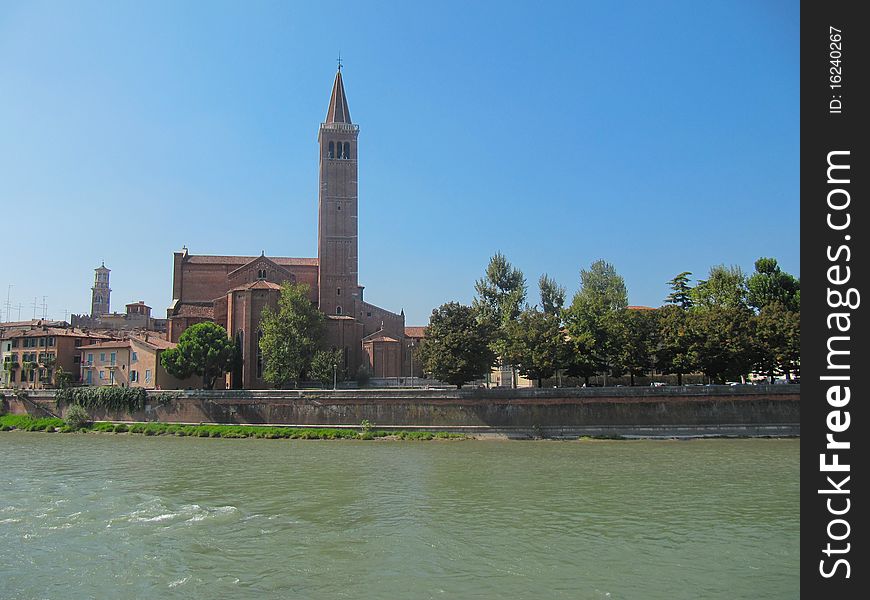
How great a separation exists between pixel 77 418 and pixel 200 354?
10049 mm

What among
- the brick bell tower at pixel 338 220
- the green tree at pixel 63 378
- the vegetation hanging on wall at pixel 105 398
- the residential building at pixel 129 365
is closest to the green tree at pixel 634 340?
the brick bell tower at pixel 338 220

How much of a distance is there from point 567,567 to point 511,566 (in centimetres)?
131

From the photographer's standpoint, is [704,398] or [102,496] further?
[704,398]

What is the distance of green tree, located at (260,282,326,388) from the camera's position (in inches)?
Result: 2244

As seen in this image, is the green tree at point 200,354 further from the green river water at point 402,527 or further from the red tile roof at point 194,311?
the green river water at point 402,527

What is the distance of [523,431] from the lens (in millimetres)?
45156

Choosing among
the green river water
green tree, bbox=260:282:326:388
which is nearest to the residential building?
green tree, bbox=260:282:326:388

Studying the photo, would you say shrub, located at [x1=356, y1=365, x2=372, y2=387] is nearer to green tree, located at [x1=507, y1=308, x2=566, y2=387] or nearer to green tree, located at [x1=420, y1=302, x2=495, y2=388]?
green tree, located at [x1=420, y1=302, x2=495, y2=388]

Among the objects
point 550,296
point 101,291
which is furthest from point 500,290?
point 101,291


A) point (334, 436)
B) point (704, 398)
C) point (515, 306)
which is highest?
point (515, 306)

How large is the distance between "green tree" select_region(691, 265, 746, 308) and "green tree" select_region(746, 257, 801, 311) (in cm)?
87

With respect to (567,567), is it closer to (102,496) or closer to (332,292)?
(102,496)
